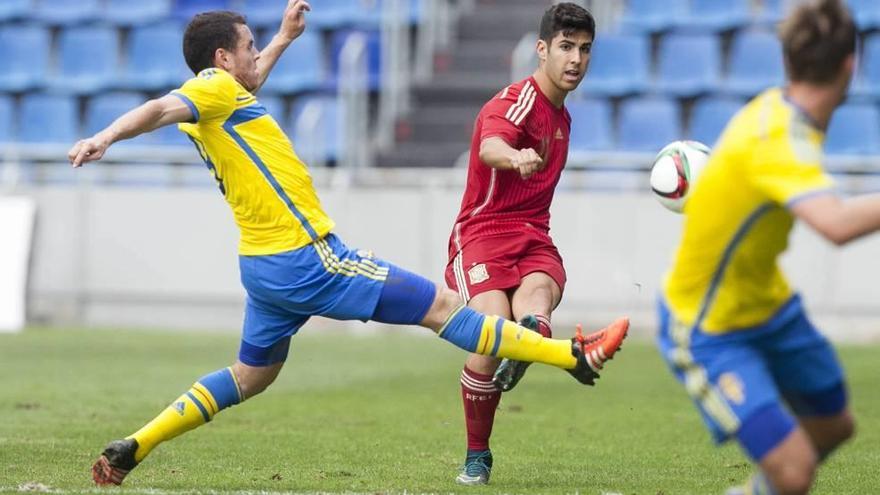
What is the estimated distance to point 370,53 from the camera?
69.4ft

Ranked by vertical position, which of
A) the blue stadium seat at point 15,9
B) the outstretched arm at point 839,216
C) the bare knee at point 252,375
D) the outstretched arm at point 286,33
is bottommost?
the bare knee at point 252,375

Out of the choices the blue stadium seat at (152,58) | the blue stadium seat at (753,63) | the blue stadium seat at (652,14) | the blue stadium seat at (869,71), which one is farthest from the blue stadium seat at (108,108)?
the blue stadium seat at (869,71)

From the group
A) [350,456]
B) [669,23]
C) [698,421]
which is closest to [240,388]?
[350,456]

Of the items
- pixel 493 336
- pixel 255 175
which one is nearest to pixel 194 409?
pixel 255 175

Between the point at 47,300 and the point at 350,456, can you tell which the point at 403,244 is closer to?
the point at 47,300

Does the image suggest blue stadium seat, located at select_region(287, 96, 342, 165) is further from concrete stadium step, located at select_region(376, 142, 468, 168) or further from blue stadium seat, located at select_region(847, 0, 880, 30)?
blue stadium seat, located at select_region(847, 0, 880, 30)

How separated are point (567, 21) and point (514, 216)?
1.01m

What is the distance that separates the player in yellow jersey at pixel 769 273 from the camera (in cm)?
490

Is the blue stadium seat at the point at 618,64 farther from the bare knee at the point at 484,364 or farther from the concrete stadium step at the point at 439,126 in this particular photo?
the bare knee at the point at 484,364

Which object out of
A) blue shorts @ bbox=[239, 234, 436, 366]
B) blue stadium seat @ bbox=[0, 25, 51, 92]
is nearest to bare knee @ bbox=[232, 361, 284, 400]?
blue shorts @ bbox=[239, 234, 436, 366]

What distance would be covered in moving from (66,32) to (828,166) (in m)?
11.1

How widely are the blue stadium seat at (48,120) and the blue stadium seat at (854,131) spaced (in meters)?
10.0

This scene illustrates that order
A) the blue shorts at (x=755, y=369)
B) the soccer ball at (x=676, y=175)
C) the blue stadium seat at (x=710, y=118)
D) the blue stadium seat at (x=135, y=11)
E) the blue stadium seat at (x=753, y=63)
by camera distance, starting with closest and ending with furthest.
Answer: the blue shorts at (x=755, y=369)
the soccer ball at (x=676, y=175)
the blue stadium seat at (x=710, y=118)
the blue stadium seat at (x=753, y=63)
the blue stadium seat at (x=135, y=11)

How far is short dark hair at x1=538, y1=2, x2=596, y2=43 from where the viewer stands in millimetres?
7828
